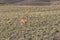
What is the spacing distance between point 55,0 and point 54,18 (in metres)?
6.26

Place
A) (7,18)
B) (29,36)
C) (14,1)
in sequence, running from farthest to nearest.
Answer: (14,1)
(7,18)
(29,36)

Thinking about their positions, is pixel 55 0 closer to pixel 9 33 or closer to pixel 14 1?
pixel 14 1

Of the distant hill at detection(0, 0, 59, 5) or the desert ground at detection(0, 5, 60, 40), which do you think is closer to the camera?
the desert ground at detection(0, 5, 60, 40)

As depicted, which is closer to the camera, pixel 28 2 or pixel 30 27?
pixel 30 27

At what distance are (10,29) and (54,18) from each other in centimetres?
188

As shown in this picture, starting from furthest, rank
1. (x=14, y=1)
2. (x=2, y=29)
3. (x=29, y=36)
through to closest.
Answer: (x=14, y=1) < (x=2, y=29) < (x=29, y=36)

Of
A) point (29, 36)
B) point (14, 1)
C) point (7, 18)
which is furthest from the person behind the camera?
point (14, 1)

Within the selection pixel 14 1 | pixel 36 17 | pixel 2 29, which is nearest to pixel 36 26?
pixel 36 17

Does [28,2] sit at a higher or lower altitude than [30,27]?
lower

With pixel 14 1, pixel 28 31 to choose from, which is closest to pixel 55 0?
→ pixel 14 1

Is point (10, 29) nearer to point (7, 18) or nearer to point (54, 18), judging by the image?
point (7, 18)

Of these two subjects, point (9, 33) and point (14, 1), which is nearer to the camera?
point (9, 33)

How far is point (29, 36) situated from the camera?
6.05 meters

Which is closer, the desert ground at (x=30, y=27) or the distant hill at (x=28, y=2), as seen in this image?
the desert ground at (x=30, y=27)
